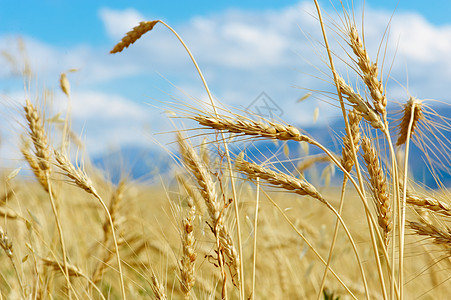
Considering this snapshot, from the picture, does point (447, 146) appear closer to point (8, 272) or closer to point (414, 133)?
point (414, 133)

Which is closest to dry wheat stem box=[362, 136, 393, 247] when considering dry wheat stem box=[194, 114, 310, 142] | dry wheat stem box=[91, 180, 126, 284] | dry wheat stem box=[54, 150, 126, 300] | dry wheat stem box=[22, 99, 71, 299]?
dry wheat stem box=[194, 114, 310, 142]

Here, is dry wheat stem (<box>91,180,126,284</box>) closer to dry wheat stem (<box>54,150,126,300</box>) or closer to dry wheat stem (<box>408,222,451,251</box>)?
dry wheat stem (<box>54,150,126,300</box>)

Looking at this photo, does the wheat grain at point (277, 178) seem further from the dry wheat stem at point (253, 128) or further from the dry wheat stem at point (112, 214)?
the dry wheat stem at point (112, 214)

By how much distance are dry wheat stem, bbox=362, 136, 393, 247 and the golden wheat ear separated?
1135 millimetres

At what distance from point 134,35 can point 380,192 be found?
129 cm

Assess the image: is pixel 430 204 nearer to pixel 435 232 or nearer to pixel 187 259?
pixel 435 232

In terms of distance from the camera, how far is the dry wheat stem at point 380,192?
4.98ft

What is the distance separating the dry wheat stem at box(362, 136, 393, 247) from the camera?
1517 millimetres

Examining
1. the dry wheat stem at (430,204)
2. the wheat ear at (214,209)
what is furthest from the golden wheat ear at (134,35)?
the dry wheat stem at (430,204)

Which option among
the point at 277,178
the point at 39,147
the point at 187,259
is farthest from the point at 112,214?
the point at 277,178

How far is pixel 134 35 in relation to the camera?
6.39 ft

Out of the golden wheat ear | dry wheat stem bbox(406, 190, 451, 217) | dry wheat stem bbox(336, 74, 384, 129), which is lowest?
dry wheat stem bbox(406, 190, 451, 217)

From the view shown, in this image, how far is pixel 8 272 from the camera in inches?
135

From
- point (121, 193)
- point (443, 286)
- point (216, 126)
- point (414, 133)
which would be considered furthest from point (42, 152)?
point (443, 286)
